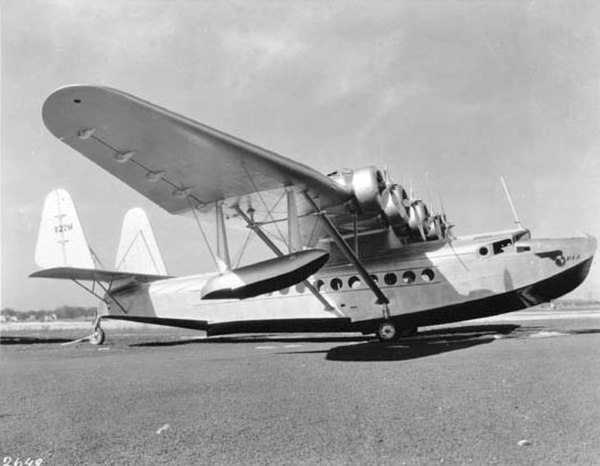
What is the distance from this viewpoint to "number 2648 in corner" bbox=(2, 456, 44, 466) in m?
3.49

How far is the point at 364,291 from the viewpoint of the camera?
13734 millimetres

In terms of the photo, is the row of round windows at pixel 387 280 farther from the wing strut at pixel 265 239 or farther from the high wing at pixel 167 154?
the high wing at pixel 167 154

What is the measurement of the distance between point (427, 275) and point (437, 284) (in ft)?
1.14

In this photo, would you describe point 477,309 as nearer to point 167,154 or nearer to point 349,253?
point 349,253

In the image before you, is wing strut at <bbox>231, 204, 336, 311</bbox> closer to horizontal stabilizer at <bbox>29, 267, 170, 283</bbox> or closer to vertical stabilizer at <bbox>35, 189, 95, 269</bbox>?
horizontal stabilizer at <bbox>29, 267, 170, 283</bbox>

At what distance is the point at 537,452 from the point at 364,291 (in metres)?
10.5

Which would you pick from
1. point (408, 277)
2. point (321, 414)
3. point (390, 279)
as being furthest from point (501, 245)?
point (321, 414)

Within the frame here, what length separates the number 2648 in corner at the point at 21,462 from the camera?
3.49 meters

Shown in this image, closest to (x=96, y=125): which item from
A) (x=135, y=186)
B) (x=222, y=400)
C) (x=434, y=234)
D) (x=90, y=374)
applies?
(x=135, y=186)

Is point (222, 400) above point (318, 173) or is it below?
below

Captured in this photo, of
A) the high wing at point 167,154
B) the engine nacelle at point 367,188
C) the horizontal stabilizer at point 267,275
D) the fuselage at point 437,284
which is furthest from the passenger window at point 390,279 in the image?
the horizontal stabilizer at point 267,275

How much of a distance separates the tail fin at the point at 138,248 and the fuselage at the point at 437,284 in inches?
251

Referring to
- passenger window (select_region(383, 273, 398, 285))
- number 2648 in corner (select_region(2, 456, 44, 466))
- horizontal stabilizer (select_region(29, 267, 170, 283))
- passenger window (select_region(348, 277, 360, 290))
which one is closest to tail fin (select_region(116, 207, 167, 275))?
horizontal stabilizer (select_region(29, 267, 170, 283))

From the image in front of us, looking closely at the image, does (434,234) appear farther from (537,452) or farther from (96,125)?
(537,452)
